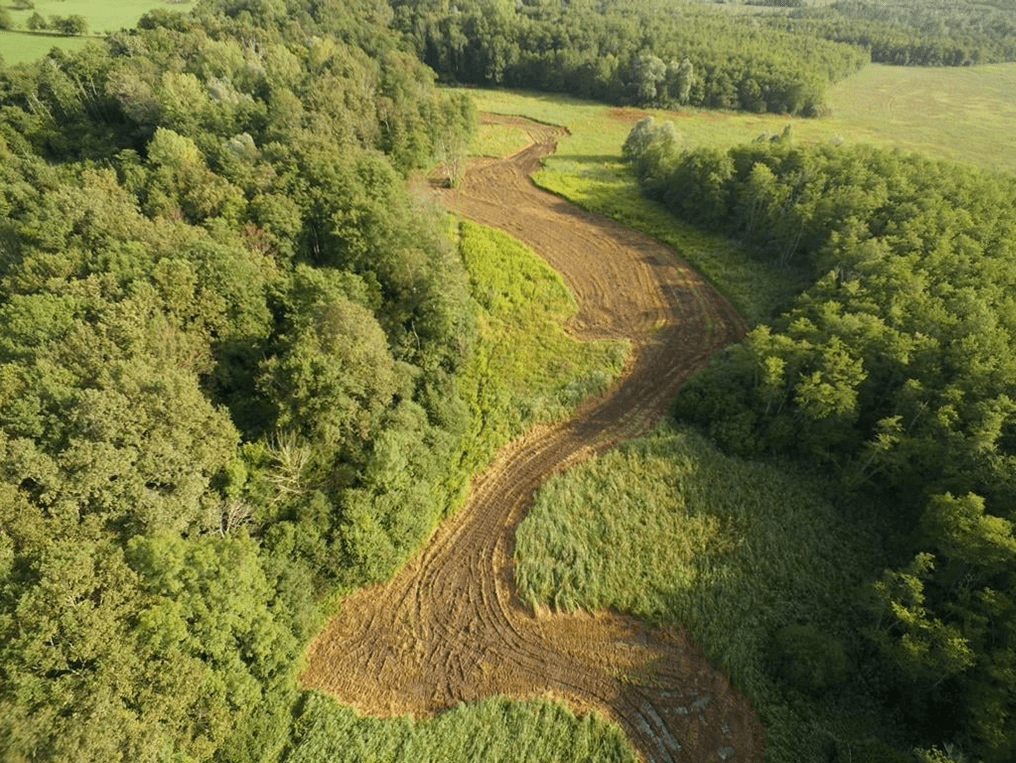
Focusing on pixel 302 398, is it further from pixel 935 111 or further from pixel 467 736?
pixel 935 111

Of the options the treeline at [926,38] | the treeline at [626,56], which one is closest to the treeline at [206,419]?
the treeline at [626,56]

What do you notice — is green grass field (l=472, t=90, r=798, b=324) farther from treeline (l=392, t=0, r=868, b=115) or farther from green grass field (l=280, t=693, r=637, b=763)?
green grass field (l=280, t=693, r=637, b=763)

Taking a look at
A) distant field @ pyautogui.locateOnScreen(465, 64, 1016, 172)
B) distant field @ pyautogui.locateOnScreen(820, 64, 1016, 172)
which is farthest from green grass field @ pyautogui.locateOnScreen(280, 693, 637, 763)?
distant field @ pyautogui.locateOnScreen(820, 64, 1016, 172)

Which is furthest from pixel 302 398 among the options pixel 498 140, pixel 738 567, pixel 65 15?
pixel 65 15

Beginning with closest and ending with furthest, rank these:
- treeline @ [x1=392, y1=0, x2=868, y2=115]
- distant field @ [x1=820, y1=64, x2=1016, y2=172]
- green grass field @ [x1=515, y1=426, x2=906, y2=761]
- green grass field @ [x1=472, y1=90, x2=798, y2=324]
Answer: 1. green grass field @ [x1=515, y1=426, x2=906, y2=761]
2. green grass field @ [x1=472, y1=90, x2=798, y2=324]
3. distant field @ [x1=820, y1=64, x2=1016, y2=172]
4. treeline @ [x1=392, y1=0, x2=868, y2=115]

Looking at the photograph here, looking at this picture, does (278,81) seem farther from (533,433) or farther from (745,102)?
(745,102)

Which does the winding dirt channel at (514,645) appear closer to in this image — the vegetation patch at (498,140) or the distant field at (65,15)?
the vegetation patch at (498,140)
